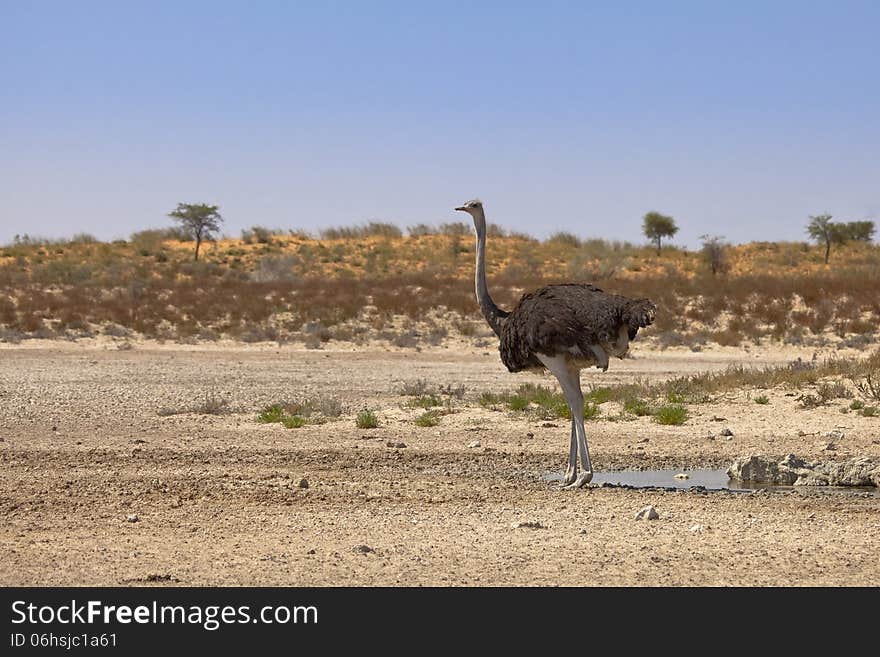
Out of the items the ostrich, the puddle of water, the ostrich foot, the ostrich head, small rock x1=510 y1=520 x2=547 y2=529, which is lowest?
small rock x1=510 y1=520 x2=547 y2=529

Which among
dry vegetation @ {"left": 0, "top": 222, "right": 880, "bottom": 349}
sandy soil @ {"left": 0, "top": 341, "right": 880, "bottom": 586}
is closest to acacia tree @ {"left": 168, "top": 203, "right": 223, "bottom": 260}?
dry vegetation @ {"left": 0, "top": 222, "right": 880, "bottom": 349}

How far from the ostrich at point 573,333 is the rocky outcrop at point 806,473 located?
1.63 m

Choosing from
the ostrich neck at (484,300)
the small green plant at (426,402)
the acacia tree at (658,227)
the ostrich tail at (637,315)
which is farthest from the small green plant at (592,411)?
the acacia tree at (658,227)

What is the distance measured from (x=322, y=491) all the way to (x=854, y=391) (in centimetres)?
940

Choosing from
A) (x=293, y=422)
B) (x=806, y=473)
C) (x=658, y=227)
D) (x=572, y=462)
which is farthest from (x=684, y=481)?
(x=658, y=227)

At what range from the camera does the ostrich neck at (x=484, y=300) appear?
41.5 feet

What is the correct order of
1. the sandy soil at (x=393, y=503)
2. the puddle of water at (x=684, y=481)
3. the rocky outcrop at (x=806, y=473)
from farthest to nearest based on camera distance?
1. the rocky outcrop at (x=806, y=473)
2. the puddle of water at (x=684, y=481)
3. the sandy soil at (x=393, y=503)

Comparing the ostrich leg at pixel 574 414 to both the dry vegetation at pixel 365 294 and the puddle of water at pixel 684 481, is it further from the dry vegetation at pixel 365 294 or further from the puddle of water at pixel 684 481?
the dry vegetation at pixel 365 294

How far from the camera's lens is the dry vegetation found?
34.4m

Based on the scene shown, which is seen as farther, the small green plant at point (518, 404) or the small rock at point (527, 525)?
the small green plant at point (518, 404)

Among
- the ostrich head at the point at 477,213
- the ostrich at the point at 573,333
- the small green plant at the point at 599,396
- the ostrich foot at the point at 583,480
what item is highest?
the ostrich head at the point at 477,213

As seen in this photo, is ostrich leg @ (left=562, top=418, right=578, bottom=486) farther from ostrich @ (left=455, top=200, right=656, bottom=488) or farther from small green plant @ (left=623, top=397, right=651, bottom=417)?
small green plant @ (left=623, top=397, right=651, bottom=417)

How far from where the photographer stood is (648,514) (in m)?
10.4

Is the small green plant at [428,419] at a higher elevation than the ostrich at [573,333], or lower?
lower
